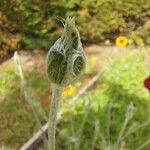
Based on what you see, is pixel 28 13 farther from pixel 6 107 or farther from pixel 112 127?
pixel 112 127

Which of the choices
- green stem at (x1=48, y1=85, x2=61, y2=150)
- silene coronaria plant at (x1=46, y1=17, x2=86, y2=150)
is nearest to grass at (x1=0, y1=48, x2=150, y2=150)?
green stem at (x1=48, y1=85, x2=61, y2=150)

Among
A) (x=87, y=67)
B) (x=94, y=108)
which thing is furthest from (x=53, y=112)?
(x=87, y=67)

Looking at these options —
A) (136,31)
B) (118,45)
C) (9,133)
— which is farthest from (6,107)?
(136,31)

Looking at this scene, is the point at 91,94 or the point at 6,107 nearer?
the point at 6,107

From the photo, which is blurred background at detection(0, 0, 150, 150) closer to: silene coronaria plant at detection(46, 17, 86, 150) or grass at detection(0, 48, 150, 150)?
grass at detection(0, 48, 150, 150)

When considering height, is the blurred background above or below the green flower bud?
below

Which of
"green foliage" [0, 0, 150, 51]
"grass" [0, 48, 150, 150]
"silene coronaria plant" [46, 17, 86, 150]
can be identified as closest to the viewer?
"silene coronaria plant" [46, 17, 86, 150]
